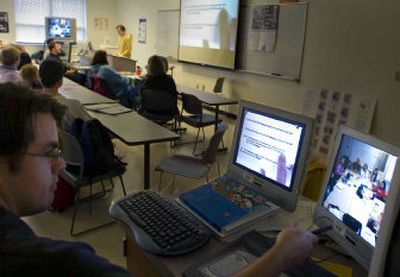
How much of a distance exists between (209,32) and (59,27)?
4.35m

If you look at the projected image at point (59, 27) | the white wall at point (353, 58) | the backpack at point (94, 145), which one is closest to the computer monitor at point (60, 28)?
the projected image at point (59, 27)

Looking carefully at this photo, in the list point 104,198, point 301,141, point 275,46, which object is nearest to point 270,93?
point 275,46

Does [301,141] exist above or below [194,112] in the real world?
above

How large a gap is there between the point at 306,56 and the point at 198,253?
14.3ft

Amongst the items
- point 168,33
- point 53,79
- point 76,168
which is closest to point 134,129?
point 76,168

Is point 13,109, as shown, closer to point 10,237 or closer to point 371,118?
point 10,237

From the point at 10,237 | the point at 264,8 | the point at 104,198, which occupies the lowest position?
the point at 104,198

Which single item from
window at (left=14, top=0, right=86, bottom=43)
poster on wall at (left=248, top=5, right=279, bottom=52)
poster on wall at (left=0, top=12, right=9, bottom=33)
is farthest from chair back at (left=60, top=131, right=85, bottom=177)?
window at (left=14, top=0, right=86, bottom=43)

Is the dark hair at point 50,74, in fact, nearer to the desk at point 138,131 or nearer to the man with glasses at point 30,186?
the desk at point 138,131

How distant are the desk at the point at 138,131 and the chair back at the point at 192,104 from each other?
1202mm

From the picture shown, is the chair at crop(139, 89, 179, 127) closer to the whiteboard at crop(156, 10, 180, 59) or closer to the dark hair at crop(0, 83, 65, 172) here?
the whiteboard at crop(156, 10, 180, 59)

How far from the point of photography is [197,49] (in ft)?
23.5

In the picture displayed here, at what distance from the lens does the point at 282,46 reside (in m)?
5.34

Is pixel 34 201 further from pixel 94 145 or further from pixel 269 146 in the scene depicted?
pixel 94 145
